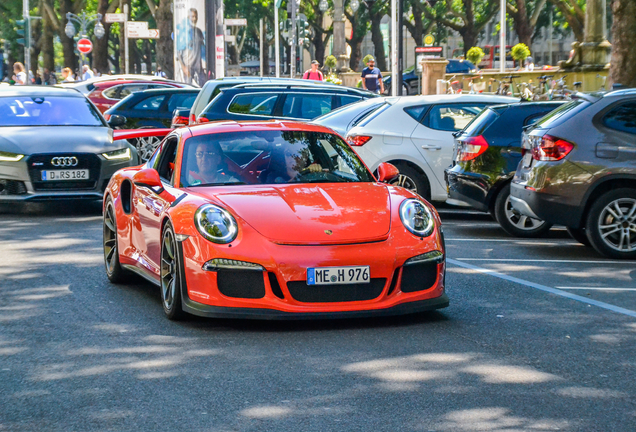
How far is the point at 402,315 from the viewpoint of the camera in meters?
7.21

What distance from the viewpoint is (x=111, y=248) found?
884cm

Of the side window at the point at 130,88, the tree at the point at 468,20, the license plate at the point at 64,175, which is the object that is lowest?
the license plate at the point at 64,175

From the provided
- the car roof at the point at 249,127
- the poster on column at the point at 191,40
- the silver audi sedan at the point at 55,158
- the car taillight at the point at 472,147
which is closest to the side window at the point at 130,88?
the poster on column at the point at 191,40

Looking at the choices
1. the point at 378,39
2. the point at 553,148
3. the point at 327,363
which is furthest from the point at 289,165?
the point at 378,39

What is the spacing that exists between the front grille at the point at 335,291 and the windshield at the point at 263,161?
3.93ft

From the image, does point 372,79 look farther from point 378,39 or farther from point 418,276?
point 378,39

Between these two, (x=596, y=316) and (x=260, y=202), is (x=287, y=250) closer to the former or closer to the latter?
(x=260, y=202)

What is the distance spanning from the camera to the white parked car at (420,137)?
13586 mm

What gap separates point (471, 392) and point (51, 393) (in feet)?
6.56

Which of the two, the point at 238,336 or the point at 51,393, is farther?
the point at 238,336

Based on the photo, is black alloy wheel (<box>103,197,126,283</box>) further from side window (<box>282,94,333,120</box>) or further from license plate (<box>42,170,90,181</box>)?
side window (<box>282,94,333,120</box>)

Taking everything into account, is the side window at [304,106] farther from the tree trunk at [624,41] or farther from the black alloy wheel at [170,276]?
the black alloy wheel at [170,276]

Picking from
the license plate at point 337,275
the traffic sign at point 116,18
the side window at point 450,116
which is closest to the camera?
the license plate at point 337,275

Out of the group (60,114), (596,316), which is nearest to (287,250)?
(596,316)
